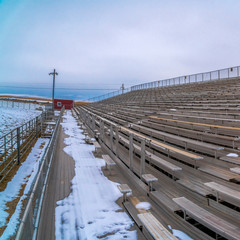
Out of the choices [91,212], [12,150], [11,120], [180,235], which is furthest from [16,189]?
[11,120]

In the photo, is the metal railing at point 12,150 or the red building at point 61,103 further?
the red building at point 61,103

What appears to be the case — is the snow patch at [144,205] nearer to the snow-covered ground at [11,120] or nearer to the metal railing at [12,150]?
the metal railing at [12,150]

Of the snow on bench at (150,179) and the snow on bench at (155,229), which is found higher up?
the snow on bench at (150,179)

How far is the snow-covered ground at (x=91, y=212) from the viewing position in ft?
9.69

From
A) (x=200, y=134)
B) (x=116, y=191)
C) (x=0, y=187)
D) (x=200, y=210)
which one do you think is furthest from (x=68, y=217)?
(x=200, y=134)

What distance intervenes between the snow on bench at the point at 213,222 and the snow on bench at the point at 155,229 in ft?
1.72

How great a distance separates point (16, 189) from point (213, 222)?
5151 mm

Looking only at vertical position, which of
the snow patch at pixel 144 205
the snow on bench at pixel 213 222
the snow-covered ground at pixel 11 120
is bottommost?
the snow patch at pixel 144 205

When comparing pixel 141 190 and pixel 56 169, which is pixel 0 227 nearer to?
pixel 56 169

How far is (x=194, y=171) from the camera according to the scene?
15.1 ft

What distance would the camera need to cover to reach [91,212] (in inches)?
138

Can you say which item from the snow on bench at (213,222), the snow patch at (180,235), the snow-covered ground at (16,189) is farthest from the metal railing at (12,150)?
the snow on bench at (213,222)

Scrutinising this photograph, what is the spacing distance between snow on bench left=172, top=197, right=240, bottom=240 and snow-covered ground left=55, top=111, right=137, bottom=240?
36.7 inches

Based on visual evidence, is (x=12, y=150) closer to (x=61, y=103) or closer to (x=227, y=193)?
(x=227, y=193)
